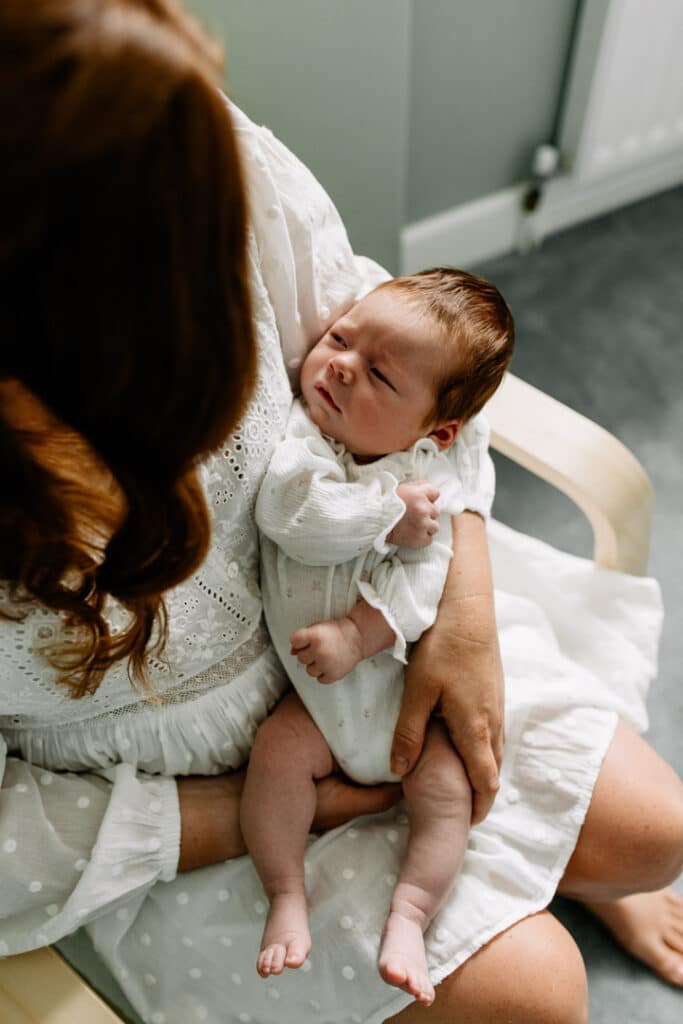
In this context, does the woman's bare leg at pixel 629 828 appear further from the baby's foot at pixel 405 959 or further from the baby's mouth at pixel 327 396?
the baby's mouth at pixel 327 396

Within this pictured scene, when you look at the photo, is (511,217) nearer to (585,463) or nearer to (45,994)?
(585,463)

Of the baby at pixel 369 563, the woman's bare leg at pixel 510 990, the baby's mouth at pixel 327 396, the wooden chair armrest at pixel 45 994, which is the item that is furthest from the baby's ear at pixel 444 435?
the wooden chair armrest at pixel 45 994

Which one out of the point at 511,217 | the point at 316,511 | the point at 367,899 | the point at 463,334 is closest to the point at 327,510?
the point at 316,511

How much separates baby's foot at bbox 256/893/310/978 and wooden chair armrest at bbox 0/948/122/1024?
114 millimetres

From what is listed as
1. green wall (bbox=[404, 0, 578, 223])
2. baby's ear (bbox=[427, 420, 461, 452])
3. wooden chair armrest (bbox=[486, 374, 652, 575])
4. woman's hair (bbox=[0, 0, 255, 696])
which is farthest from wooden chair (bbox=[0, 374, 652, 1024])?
green wall (bbox=[404, 0, 578, 223])

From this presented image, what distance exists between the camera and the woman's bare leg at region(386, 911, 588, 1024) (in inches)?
29.2

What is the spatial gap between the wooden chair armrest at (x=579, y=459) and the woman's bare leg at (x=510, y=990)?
1.46 feet

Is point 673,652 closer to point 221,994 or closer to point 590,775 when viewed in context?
point 590,775

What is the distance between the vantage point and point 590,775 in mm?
844

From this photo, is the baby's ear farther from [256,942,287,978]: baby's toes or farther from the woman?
[256,942,287,978]: baby's toes

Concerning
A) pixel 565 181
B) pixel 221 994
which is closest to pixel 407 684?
pixel 221 994

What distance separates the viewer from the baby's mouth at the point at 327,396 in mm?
820

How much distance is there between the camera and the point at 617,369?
177 centimetres

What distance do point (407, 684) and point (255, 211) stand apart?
0.43m
